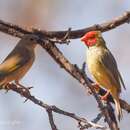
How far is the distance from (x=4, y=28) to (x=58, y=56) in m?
0.39

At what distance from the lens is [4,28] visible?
2.45 metres

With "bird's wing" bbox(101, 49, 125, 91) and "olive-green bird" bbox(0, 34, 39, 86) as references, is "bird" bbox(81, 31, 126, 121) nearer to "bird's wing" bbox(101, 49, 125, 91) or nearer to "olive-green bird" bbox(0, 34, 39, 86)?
"bird's wing" bbox(101, 49, 125, 91)

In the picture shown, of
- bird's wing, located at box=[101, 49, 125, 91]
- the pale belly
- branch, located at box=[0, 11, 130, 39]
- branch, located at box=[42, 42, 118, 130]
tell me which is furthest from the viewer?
the pale belly

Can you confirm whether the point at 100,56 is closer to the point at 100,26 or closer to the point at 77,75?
the point at 100,26

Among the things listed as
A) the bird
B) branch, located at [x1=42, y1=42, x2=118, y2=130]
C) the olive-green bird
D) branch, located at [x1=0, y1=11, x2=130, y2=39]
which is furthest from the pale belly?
branch, located at [x1=42, y1=42, x2=118, y2=130]

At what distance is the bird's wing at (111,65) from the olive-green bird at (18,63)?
685mm

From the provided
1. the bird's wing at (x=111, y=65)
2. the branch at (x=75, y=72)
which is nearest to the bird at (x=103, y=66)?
the bird's wing at (x=111, y=65)

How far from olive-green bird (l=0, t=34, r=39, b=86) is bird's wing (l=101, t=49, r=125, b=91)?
0.68 metres

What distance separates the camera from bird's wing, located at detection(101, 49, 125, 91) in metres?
3.65

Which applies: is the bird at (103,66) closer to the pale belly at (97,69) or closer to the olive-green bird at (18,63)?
the pale belly at (97,69)

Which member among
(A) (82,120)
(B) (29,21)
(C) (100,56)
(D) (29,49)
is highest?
(B) (29,21)

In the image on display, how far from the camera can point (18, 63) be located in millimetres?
4160

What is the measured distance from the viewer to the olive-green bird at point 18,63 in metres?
3.76

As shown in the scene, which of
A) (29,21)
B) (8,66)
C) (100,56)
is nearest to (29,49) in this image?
(8,66)
